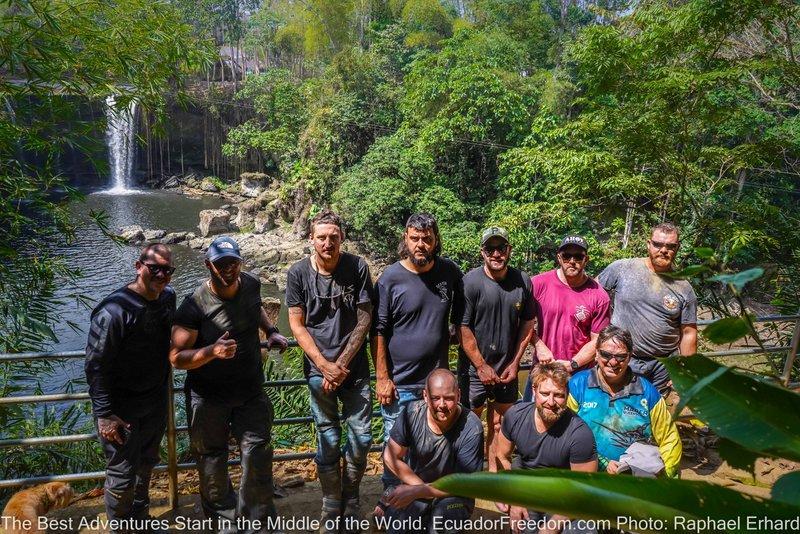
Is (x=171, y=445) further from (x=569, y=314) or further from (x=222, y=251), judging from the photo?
(x=569, y=314)

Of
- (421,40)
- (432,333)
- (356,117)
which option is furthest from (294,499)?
(421,40)

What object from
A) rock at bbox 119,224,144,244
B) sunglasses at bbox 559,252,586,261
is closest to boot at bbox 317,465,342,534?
sunglasses at bbox 559,252,586,261

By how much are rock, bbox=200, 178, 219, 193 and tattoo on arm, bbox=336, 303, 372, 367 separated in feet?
112

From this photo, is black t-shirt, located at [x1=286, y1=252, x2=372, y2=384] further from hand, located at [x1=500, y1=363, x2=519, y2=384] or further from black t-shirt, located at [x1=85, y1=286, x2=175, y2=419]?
hand, located at [x1=500, y1=363, x2=519, y2=384]

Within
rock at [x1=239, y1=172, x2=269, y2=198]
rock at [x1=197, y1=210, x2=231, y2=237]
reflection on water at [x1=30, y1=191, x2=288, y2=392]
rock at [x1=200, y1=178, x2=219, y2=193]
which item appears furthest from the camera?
rock at [x1=200, y1=178, x2=219, y2=193]

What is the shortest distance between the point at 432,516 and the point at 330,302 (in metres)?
1.25

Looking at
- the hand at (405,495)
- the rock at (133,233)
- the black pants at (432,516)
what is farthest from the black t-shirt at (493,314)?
the rock at (133,233)

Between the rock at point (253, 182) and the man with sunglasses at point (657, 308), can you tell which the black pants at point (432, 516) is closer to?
the man with sunglasses at point (657, 308)

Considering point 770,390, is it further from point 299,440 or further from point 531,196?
point 531,196

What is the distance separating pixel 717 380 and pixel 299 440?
5498 millimetres

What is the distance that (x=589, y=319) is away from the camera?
12.9 ft

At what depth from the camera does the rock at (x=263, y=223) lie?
27.0 metres

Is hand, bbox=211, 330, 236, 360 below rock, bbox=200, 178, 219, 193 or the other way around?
below

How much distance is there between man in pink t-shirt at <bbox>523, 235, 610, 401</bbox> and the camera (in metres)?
3.93
